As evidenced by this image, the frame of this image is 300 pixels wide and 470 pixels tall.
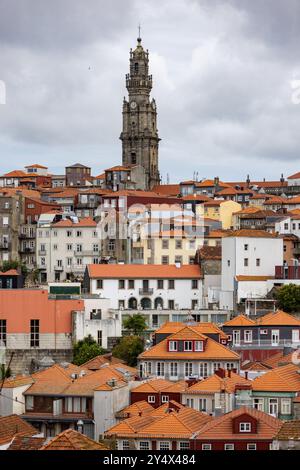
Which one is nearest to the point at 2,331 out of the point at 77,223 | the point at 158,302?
the point at 158,302

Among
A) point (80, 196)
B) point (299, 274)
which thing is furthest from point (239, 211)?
point (299, 274)

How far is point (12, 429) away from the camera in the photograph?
94.4 ft

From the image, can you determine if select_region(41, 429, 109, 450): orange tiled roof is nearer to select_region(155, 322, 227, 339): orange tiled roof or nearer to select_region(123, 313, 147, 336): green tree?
select_region(155, 322, 227, 339): orange tiled roof

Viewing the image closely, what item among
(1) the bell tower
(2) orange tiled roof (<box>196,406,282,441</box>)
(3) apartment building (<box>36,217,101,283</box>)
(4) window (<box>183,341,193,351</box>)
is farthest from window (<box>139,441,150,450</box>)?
(1) the bell tower

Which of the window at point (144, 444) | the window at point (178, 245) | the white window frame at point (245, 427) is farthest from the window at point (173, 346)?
the window at point (178, 245)

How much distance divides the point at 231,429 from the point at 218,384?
654 centimetres

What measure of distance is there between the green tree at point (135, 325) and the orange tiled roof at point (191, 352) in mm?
8945

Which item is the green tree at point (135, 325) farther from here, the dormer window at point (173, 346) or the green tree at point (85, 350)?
the dormer window at point (173, 346)

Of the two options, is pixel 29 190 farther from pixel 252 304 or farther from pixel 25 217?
pixel 252 304

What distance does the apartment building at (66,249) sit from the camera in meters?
72.2

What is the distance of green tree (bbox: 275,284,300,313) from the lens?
52000 mm

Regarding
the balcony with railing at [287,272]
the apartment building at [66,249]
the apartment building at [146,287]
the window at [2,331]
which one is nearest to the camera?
the window at [2,331]

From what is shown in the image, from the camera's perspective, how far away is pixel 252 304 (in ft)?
176

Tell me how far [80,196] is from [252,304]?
105ft
